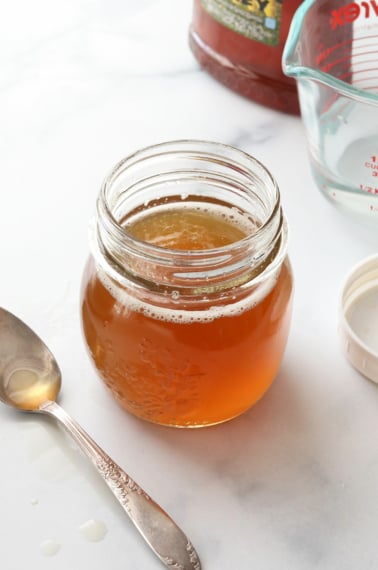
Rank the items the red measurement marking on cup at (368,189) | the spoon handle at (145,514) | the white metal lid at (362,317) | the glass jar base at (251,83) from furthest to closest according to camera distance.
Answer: the glass jar base at (251,83) < the red measurement marking on cup at (368,189) < the white metal lid at (362,317) < the spoon handle at (145,514)

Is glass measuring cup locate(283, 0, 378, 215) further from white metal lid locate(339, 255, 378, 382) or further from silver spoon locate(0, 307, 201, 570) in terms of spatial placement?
silver spoon locate(0, 307, 201, 570)

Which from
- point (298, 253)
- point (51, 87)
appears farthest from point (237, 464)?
point (51, 87)

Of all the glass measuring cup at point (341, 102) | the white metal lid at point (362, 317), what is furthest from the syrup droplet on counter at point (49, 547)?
the glass measuring cup at point (341, 102)

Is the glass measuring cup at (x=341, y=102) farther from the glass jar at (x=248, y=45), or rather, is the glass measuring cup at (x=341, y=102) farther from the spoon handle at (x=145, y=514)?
the spoon handle at (x=145, y=514)

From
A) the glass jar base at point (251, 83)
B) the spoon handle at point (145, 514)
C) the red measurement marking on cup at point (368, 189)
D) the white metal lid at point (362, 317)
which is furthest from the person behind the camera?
the glass jar base at point (251, 83)

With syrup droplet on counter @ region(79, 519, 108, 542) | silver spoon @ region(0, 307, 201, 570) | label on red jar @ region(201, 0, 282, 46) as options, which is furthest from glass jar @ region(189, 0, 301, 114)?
syrup droplet on counter @ region(79, 519, 108, 542)
